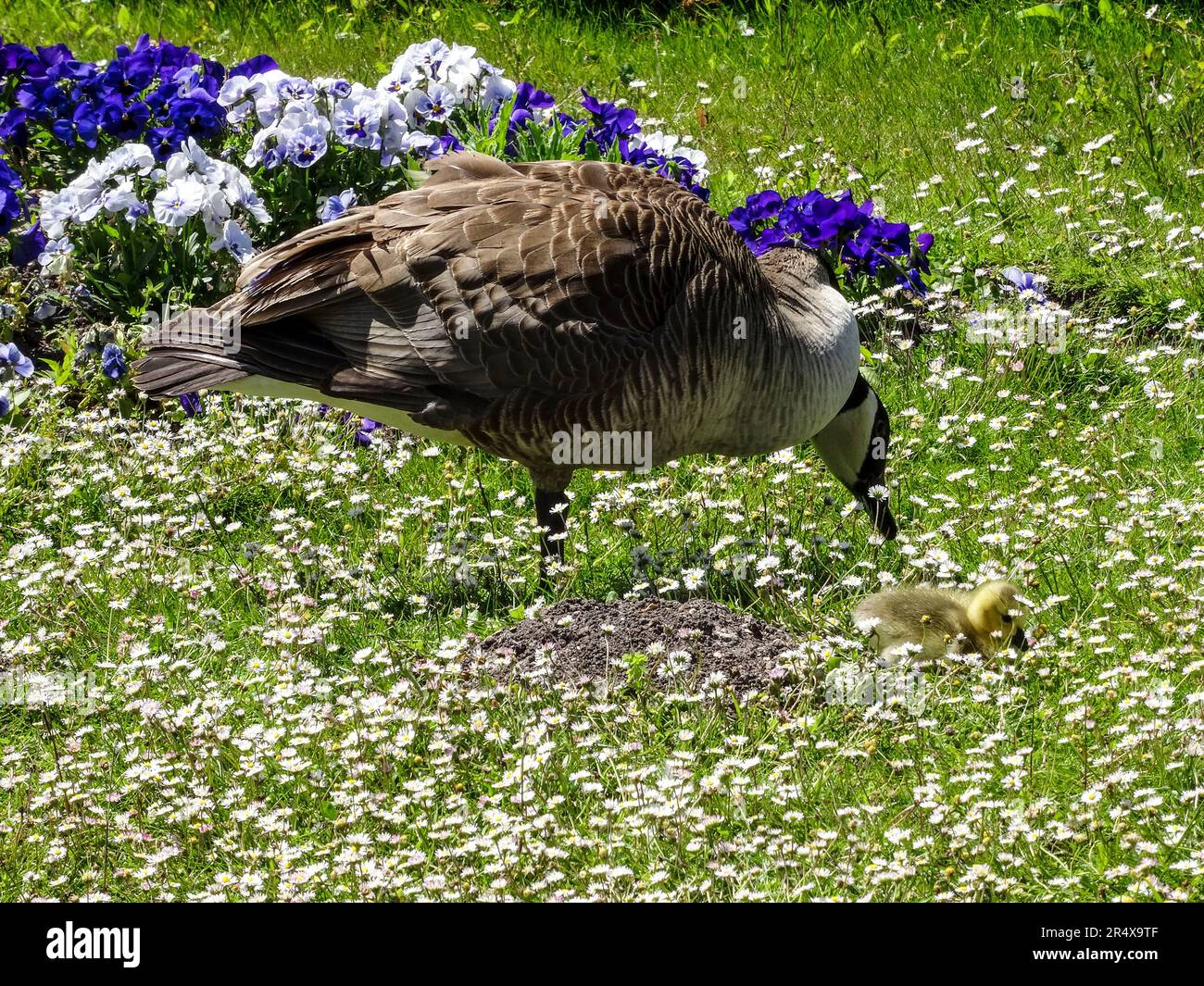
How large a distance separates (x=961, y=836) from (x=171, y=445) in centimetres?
398

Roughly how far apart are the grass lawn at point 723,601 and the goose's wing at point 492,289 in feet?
2.42

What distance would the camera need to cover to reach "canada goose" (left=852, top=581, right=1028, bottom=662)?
458cm

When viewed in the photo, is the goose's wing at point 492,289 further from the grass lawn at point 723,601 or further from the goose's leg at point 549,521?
the grass lawn at point 723,601

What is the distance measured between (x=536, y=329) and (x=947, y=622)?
161 centimetres

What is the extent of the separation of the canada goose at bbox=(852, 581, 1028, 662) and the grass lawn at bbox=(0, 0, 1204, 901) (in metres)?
0.10

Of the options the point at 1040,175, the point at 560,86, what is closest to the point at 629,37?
the point at 560,86

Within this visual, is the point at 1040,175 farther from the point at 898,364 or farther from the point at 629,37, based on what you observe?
the point at 629,37

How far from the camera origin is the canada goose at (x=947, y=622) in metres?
4.58

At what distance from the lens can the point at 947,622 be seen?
464 centimetres

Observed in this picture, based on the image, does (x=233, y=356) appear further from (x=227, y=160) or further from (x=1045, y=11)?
(x=1045, y=11)

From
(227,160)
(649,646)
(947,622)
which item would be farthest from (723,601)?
(227,160)

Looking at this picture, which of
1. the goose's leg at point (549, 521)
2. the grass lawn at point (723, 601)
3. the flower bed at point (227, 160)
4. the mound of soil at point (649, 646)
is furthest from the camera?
the flower bed at point (227, 160)

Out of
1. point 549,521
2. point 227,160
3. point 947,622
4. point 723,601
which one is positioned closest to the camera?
point 947,622

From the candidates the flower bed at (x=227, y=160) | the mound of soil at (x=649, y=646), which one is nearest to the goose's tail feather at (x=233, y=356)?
the mound of soil at (x=649, y=646)
